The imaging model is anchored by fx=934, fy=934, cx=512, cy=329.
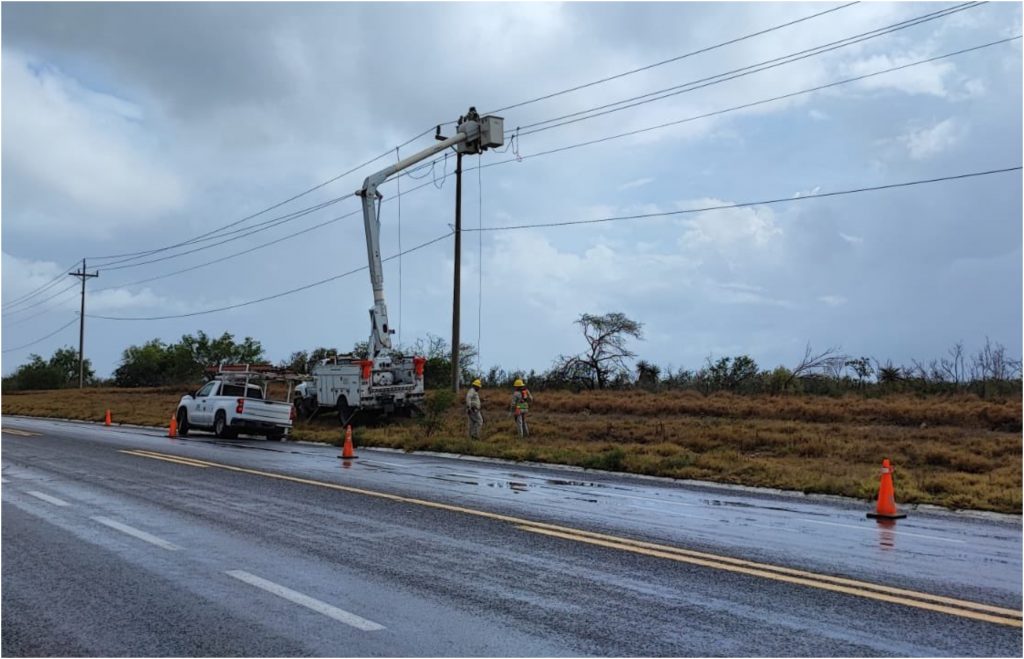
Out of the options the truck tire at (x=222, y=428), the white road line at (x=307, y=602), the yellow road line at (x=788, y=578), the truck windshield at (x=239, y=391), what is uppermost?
the truck windshield at (x=239, y=391)

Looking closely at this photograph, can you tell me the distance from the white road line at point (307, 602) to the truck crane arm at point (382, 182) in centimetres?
2400

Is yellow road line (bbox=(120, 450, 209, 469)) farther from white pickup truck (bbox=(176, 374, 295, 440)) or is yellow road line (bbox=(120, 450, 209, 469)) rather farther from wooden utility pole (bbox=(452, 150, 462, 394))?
wooden utility pole (bbox=(452, 150, 462, 394))

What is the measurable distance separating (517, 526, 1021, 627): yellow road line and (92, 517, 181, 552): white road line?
3.56 m

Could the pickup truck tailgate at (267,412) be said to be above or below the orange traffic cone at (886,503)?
above

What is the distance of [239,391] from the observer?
3005 centimetres

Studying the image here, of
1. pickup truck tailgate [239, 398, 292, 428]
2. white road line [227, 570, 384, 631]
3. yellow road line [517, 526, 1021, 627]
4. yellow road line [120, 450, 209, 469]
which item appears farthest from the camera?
pickup truck tailgate [239, 398, 292, 428]

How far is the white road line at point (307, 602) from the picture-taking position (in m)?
6.02

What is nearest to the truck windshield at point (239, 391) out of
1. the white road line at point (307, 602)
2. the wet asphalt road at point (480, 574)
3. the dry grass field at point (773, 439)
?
the dry grass field at point (773, 439)

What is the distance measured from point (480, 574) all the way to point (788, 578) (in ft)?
8.13

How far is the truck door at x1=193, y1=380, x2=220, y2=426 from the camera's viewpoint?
29.4 m

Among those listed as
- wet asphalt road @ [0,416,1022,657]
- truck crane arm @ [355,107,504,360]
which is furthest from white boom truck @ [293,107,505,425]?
wet asphalt road @ [0,416,1022,657]

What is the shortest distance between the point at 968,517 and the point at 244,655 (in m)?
11.0

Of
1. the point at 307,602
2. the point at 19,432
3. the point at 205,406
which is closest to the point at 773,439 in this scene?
the point at 205,406

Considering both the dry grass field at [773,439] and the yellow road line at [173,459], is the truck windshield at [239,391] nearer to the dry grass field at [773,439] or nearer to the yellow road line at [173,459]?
the dry grass field at [773,439]
